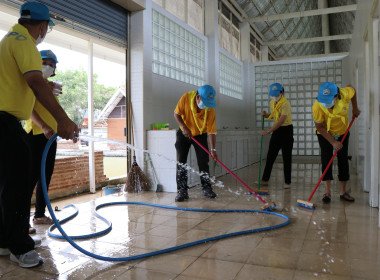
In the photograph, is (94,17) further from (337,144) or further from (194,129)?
(337,144)

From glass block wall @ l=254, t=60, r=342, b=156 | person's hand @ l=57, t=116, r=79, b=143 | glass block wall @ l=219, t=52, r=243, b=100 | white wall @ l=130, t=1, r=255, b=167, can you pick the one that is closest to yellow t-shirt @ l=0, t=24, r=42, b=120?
person's hand @ l=57, t=116, r=79, b=143

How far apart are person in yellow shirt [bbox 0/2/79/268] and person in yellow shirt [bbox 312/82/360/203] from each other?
2473 mm

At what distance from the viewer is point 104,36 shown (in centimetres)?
417

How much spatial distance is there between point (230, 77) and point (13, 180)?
6.64 meters

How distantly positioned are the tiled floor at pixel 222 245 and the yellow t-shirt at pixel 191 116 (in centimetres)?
83

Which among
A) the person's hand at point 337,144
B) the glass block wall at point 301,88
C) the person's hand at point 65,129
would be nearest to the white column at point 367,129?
the person's hand at point 337,144

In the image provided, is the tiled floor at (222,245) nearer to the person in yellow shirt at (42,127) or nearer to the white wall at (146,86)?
the person in yellow shirt at (42,127)

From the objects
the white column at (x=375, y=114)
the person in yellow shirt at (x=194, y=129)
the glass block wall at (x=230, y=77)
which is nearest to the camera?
the white column at (x=375, y=114)

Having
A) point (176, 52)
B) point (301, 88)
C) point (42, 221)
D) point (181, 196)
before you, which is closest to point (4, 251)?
point (42, 221)

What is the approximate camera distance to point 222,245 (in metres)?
2.26

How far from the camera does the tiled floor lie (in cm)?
182

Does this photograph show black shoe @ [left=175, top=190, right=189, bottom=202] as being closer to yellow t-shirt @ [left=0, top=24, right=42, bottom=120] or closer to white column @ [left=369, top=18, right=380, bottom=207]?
white column @ [left=369, top=18, right=380, bottom=207]

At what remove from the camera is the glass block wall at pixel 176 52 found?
4828mm

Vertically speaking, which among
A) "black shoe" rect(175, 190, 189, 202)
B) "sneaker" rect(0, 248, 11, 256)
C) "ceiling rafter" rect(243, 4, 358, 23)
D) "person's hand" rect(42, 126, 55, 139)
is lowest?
"sneaker" rect(0, 248, 11, 256)
